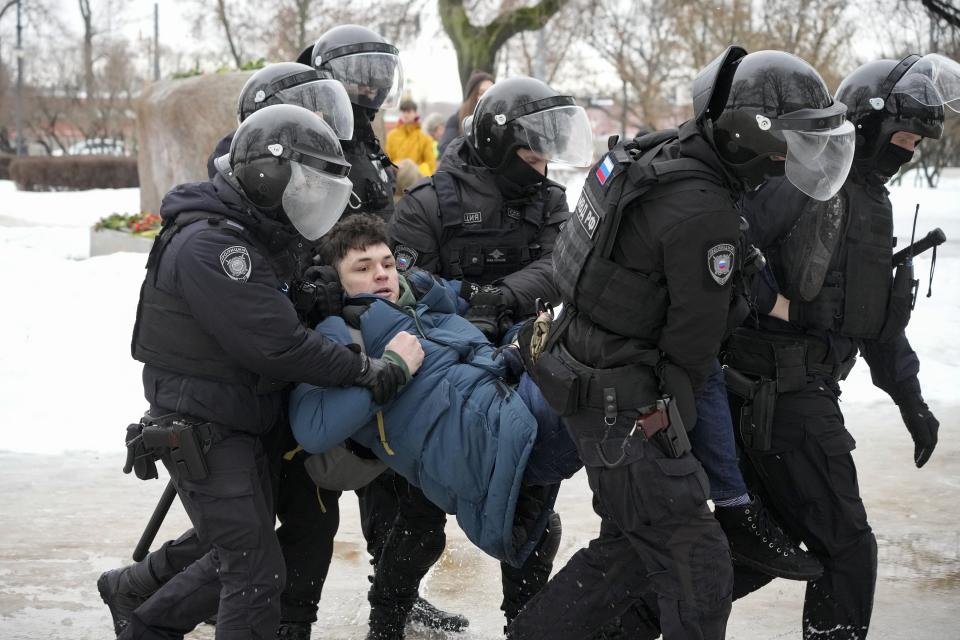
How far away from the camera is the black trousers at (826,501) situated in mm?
3389

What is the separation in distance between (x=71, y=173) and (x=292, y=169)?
2593 cm

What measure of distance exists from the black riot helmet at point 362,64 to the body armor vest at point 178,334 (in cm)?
158

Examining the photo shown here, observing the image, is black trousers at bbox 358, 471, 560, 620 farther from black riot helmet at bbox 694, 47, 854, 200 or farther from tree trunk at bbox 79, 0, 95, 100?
tree trunk at bbox 79, 0, 95, 100

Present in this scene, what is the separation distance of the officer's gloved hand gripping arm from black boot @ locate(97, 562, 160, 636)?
2461 millimetres

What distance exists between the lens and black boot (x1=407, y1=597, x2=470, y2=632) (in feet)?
13.4

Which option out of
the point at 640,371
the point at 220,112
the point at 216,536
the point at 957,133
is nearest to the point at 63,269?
the point at 220,112

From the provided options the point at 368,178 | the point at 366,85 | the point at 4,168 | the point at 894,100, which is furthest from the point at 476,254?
the point at 4,168

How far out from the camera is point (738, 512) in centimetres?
345

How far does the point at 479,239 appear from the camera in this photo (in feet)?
13.6

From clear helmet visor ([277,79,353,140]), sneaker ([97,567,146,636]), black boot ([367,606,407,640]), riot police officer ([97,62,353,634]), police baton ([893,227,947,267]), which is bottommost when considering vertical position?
black boot ([367,606,407,640])

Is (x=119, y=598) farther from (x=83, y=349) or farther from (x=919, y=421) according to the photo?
(x=83, y=349)

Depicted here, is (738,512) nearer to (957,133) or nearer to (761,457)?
(761,457)

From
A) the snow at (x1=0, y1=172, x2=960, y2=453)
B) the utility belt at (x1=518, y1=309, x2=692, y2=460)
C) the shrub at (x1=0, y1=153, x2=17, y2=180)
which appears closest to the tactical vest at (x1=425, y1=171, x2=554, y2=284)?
the utility belt at (x1=518, y1=309, x2=692, y2=460)

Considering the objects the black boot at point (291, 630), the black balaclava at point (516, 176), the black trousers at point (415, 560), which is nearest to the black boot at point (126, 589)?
the black boot at point (291, 630)
